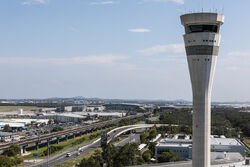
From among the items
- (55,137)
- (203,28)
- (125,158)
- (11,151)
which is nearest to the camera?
(203,28)

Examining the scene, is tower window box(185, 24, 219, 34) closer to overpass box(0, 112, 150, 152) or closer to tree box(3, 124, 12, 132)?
overpass box(0, 112, 150, 152)

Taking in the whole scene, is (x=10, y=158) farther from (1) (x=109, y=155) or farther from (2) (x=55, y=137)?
(2) (x=55, y=137)

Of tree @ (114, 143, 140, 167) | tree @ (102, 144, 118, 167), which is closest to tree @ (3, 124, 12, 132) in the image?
tree @ (102, 144, 118, 167)

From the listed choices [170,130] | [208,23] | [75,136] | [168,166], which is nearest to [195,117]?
[208,23]

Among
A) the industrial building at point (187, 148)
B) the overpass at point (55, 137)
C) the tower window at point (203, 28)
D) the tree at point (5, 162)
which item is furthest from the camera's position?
the overpass at point (55, 137)

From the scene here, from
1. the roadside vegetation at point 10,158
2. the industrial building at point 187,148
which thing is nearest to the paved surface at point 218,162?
the industrial building at point 187,148

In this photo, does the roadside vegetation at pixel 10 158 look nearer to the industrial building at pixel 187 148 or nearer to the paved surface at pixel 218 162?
the paved surface at pixel 218 162

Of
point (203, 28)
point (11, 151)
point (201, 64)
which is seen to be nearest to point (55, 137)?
point (11, 151)

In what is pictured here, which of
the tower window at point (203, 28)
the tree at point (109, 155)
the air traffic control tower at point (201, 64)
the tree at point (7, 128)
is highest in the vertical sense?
the tower window at point (203, 28)

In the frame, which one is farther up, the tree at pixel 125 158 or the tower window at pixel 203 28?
the tower window at pixel 203 28
